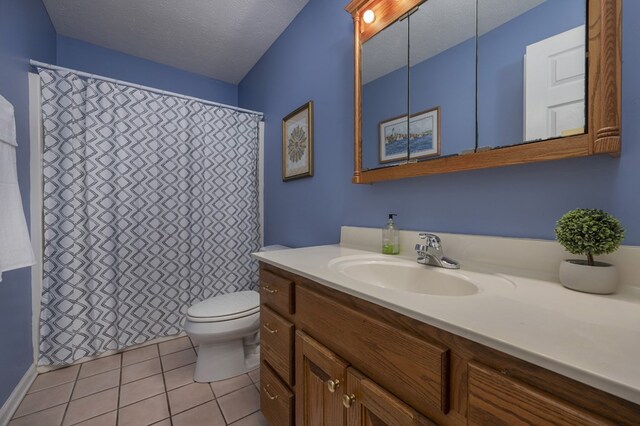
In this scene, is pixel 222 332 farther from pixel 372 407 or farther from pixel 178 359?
pixel 372 407

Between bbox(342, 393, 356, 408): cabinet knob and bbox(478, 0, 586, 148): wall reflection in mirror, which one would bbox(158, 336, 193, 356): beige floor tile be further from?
bbox(478, 0, 586, 148): wall reflection in mirror

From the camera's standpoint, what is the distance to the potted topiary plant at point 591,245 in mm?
604

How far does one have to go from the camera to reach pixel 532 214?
31.8 inches

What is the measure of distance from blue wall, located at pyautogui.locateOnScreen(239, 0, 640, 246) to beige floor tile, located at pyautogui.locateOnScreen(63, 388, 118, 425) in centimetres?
131

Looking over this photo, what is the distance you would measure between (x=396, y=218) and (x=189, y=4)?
198cm

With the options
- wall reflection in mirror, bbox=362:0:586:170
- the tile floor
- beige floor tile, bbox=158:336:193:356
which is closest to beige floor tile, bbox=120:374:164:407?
the tile floor

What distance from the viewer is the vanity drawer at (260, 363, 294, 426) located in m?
0.97

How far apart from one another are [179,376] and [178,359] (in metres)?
0.21

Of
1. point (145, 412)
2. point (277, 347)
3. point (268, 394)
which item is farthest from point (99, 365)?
point (277, 347)

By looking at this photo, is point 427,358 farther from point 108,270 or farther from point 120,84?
point 120,84

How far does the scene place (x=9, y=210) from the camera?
1070 mm

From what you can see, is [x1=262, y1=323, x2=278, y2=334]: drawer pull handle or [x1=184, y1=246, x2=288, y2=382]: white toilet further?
[x1=184, y1=246, x2=288, y2=382]: white toilet


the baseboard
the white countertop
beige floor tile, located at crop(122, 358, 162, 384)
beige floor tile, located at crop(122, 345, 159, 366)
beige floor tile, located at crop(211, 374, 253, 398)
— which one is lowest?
beige floor tile, located at crop(211, 374, 253, 398)

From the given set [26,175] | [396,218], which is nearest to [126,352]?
[26,175]
